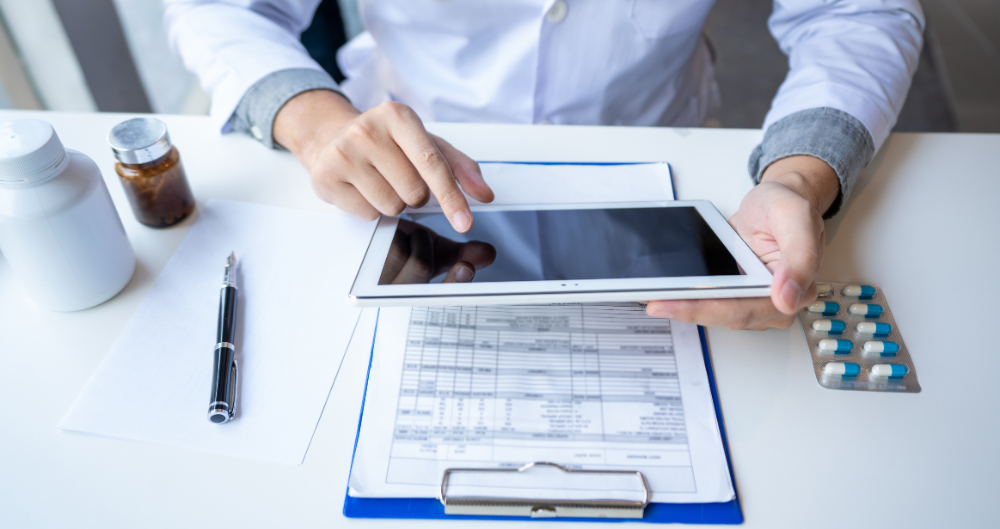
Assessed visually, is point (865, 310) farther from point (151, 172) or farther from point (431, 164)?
point (151, 172)

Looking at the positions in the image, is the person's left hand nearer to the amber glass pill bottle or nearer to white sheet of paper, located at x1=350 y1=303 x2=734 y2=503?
white sheet of paper, located at x1=350 y1=303 x2=734 y2=503

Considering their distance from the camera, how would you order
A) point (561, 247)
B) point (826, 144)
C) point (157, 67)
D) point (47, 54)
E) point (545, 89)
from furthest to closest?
1. point (157, 67)
2. point (47, 54)
3. point (545, 89)
4. point (826, 144)
5. point (561, 247)

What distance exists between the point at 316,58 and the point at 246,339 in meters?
0.91

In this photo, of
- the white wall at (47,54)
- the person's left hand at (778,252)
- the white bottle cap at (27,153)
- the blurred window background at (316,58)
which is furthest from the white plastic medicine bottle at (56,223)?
the white wall at (47,54)

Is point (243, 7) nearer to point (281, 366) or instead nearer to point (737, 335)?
point (281, 366)

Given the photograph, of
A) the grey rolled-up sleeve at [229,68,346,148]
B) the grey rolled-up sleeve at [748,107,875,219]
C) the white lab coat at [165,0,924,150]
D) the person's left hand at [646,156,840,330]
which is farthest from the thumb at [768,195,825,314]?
the grey rolled-up sleeve at [229,68,346,148]

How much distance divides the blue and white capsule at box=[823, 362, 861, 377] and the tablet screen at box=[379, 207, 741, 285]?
0.13 meters

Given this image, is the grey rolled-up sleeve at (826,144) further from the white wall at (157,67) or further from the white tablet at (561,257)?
the white wall at (157,67)

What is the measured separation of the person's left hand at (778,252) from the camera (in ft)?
1.51

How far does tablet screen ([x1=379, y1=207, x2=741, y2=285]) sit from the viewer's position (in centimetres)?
48

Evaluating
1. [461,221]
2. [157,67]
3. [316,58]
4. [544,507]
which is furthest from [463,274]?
[157,67]

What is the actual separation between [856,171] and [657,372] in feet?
1.23

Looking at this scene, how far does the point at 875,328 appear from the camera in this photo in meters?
0.52

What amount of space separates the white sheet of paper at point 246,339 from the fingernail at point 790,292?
383 mm
